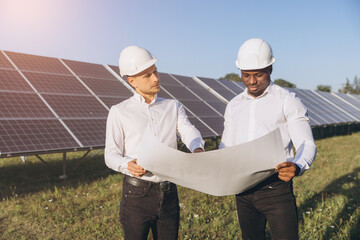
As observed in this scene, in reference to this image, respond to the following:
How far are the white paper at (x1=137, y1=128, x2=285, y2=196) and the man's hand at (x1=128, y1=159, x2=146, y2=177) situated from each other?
0.33 feet

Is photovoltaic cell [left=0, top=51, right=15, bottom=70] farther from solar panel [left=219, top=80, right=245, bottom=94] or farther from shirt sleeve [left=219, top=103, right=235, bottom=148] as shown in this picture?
solar panel [left=219, top=80, right=245, bottom=94]

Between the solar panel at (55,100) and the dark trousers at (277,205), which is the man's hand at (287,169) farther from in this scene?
the solar panel at (55,100)

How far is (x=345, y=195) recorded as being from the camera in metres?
7.16

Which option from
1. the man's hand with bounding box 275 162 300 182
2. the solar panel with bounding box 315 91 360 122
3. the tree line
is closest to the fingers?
the man's hand with bounding box 275 162 300 182

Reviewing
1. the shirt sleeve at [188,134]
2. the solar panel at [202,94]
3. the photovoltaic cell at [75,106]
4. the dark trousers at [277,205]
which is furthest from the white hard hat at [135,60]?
the solar panel at [202,94]

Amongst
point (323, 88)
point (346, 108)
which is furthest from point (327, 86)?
point (346, 108)

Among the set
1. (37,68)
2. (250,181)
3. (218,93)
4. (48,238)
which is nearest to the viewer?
(250,181)

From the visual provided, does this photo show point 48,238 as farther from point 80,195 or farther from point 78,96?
point 78,96

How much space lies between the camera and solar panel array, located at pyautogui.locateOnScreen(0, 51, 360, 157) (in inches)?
288

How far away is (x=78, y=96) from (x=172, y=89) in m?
4.32

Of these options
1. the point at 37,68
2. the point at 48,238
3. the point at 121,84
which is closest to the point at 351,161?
the point at 121,84

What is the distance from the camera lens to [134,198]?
2.86m

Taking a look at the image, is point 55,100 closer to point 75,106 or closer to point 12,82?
point 75,106

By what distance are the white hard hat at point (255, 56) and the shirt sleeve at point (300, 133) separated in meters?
0.38
